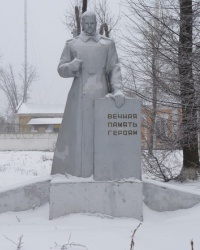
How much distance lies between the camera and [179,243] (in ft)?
11.8

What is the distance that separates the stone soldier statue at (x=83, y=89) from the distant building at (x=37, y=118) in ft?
88.0

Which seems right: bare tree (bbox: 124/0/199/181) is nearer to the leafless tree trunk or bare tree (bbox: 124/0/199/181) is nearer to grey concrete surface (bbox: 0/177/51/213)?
the leafless tree trunk

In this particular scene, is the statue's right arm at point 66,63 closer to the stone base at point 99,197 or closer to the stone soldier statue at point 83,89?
the stone soldier statue at point 83,89

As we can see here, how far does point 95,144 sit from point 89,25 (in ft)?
5.07

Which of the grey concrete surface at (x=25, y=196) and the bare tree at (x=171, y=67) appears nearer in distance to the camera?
the grey concrete surface at (x=25, y=196)


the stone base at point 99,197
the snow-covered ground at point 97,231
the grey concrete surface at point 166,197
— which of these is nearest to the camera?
the snow-covered ground at point 97,231

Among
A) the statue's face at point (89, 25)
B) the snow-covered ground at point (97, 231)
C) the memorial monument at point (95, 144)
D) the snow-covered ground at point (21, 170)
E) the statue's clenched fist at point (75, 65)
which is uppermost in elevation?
the statue's face at point (89, 25)

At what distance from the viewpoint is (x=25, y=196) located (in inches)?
193

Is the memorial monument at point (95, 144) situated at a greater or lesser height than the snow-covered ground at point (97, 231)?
greater

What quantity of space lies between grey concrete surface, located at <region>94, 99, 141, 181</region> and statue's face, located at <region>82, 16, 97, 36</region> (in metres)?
0.97

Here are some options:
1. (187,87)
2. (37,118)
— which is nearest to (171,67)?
(187,87)

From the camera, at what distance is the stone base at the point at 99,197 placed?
178 inches

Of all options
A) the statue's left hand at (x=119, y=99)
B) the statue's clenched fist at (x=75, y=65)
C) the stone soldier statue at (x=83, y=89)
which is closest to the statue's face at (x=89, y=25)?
the stone soldier statue at (x=83, y=89)

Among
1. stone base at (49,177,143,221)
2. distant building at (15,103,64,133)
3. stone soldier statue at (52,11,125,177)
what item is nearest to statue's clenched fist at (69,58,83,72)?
stone soldier statue at (52,11,125,177)
